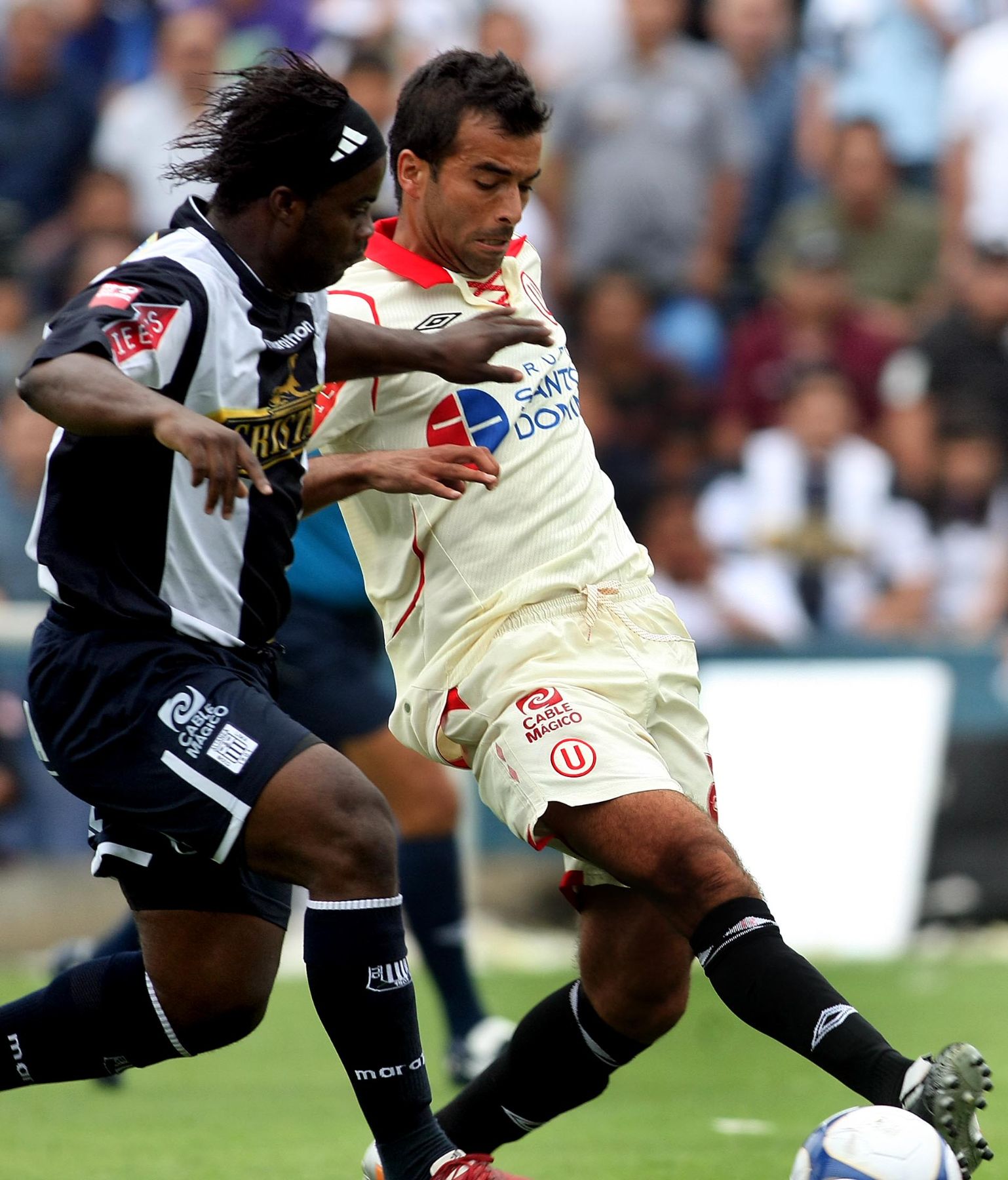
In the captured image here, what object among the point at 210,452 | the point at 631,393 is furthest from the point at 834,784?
the point at 210,452

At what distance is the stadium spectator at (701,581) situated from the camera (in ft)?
35.1

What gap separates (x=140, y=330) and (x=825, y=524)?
25.1 ft

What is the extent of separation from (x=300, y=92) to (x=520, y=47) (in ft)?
28.0

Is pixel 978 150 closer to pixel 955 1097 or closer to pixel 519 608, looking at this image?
pixel 519 608

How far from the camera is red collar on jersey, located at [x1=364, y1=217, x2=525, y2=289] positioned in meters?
4.76

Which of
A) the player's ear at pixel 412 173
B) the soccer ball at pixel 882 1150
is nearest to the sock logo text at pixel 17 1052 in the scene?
the soccer ball at pixel 882 1150

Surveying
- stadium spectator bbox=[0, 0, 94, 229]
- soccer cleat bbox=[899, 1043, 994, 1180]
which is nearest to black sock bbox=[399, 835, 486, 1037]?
soccer cleat bbox=[899, 1043, 994, 1180]

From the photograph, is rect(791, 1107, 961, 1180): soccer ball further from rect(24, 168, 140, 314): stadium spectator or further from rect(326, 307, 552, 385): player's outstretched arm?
rect(24, 168, 140, 314): stadium spectator

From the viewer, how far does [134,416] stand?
3516 millimetres

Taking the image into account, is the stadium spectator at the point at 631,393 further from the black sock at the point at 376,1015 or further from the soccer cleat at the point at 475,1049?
the black sock at the point at 376,1015

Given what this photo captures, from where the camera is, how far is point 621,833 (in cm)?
419

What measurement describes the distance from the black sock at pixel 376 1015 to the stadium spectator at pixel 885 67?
9965 millimetres

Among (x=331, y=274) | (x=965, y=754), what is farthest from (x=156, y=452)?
(x=965, y=754)

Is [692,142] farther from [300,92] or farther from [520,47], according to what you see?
[300,92]
